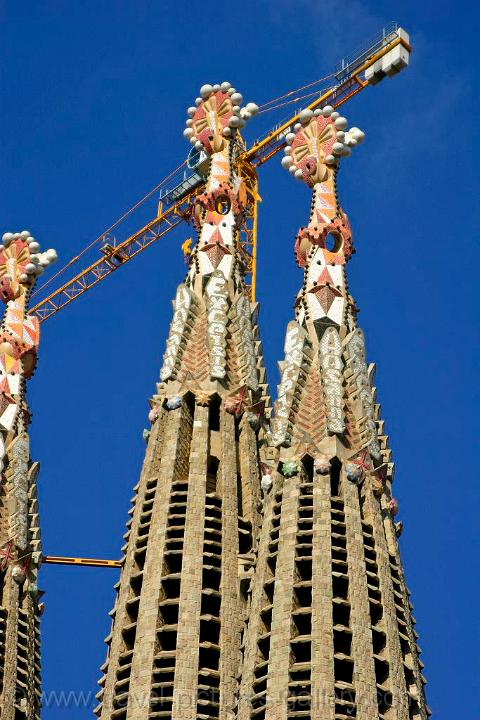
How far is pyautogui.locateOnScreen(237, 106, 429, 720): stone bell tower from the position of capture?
61375mm

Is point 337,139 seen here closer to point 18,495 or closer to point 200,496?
point 200,496

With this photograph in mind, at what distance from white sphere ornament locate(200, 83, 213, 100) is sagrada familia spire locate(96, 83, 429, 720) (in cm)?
613

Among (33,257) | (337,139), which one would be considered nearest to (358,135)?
(337,139)

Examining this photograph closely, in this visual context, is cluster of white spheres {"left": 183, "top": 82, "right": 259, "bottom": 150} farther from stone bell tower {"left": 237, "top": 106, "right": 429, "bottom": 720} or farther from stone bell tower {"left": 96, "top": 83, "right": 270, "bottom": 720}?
stone bell tower {"left": 237, "top": 106, "right": 429, "bottom": 720}

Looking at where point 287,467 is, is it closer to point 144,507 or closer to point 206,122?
point 144,507

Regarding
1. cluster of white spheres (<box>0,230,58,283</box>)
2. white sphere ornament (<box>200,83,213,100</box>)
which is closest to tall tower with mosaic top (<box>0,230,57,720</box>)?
cluster of white spheres (<box>0,230,58,283</box>)

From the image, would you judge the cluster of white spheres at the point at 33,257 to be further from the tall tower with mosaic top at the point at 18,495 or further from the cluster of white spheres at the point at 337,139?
the cluster of white spheres at the point at 337,139

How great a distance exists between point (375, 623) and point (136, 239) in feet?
141

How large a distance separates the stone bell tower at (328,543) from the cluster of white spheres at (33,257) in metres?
12.4

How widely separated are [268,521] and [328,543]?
2.80 metres

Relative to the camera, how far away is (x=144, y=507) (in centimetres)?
7250

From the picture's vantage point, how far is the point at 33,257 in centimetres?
8412

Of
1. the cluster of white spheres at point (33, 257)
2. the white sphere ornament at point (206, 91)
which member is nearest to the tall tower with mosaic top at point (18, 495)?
the cluster of white spheres at point (33, 257)

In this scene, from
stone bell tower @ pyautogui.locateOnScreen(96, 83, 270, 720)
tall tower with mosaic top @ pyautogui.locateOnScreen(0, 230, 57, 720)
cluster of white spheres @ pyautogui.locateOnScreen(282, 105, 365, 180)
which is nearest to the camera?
stone bell tower @ pyautogui.locateOnScreen(96, 83, 270, 720)
